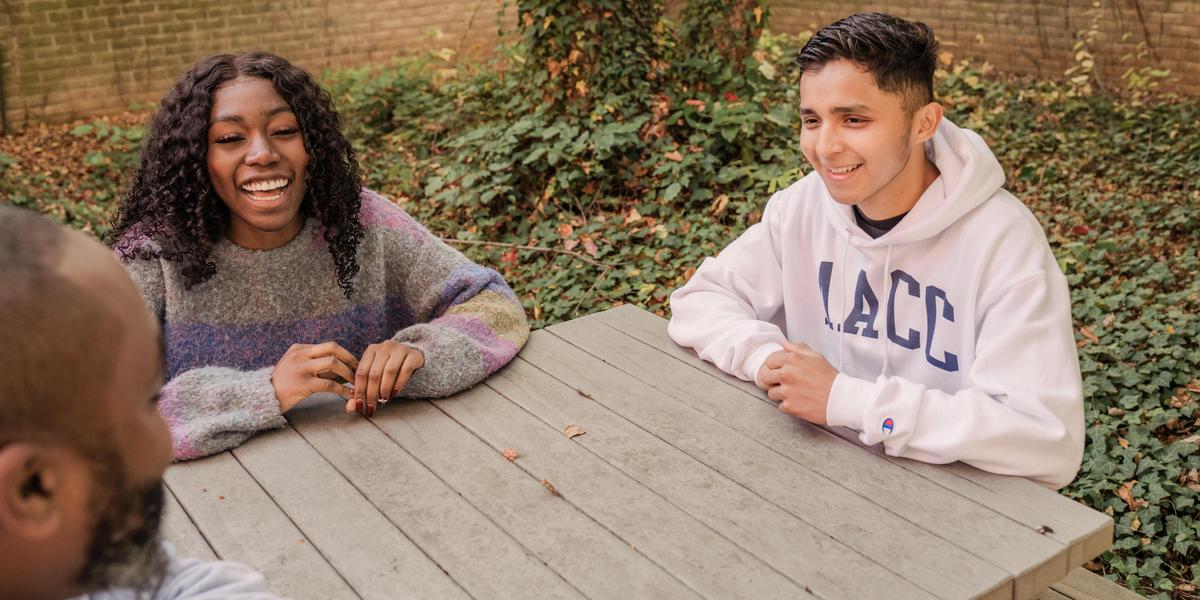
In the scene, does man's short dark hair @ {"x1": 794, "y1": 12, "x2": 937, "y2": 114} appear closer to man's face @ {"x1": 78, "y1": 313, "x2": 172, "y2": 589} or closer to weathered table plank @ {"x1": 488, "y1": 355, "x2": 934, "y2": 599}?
weathered table plank @ {"x1": 488, "y1": 355, "x2": 934, "y2": 599}

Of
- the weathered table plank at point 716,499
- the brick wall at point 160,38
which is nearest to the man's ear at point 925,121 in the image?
the weathered table plank at point 716,499

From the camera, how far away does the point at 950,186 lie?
2.25 m

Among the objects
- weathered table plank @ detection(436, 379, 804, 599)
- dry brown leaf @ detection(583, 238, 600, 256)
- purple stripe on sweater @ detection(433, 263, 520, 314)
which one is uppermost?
purple stripe on sweater @ detection(433, 263, 520, 314)

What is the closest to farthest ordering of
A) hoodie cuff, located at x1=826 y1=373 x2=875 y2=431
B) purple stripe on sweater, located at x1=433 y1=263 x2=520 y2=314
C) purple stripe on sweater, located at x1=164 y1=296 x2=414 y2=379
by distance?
hoodie cuff, located at x1=826 y1=373 x2=875 y2=431
purple stripe on sweater, located at x1=164 y1=296 x2=414 y2=379
purple stripe on sweater, located at x1=433 y1=263 x2=520 y2=314

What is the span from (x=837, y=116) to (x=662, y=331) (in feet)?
2.43

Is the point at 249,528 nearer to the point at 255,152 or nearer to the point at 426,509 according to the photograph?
the point at 426,509

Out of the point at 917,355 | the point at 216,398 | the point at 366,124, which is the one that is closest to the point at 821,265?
the point at 917,355

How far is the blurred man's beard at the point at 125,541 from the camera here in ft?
3.14

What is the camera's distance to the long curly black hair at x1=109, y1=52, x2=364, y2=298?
2.40 m

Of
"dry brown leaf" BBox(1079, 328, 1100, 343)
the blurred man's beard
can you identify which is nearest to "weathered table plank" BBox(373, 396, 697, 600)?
the blurred man's beard

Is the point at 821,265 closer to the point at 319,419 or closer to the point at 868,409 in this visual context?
the point at 868,409

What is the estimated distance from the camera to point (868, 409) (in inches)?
78.5

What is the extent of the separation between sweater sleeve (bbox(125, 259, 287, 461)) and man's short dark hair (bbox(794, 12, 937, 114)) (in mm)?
1383

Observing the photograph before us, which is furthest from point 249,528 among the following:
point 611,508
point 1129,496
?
point 1129,496
